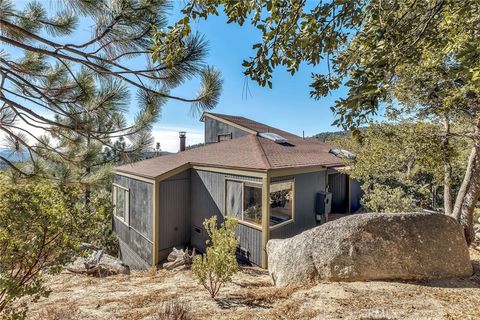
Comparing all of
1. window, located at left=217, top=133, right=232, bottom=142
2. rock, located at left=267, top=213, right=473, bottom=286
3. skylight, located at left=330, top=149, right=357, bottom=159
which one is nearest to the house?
skylight, located at left=330, top=149, right=357, bottom=159

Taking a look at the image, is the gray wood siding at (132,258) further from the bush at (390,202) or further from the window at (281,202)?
the bush at (390,202)

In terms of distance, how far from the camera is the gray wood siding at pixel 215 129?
44.0ft

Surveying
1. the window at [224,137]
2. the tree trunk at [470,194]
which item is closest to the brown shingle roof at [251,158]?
the window at [224,137]

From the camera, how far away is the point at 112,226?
1237 centimetres

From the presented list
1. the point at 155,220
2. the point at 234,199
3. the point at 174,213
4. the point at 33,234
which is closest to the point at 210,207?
the point at 234,199

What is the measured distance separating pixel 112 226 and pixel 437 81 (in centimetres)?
1366

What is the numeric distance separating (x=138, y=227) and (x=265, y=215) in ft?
17.4

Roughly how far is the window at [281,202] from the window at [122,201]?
6.19 metres

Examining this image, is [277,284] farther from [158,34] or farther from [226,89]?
[158,34]

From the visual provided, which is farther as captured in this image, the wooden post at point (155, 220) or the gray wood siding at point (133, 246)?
the gray wood siding at point (133, 246)

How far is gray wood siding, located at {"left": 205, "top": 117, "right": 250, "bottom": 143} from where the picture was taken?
13.4 meters

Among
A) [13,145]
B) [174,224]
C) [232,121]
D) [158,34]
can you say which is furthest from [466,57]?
[232,121]

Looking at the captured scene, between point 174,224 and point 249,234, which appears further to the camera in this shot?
point 174,224

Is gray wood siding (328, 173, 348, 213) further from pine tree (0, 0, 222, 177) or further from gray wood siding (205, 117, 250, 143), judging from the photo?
pine tree (0, 0, 222, 177)
